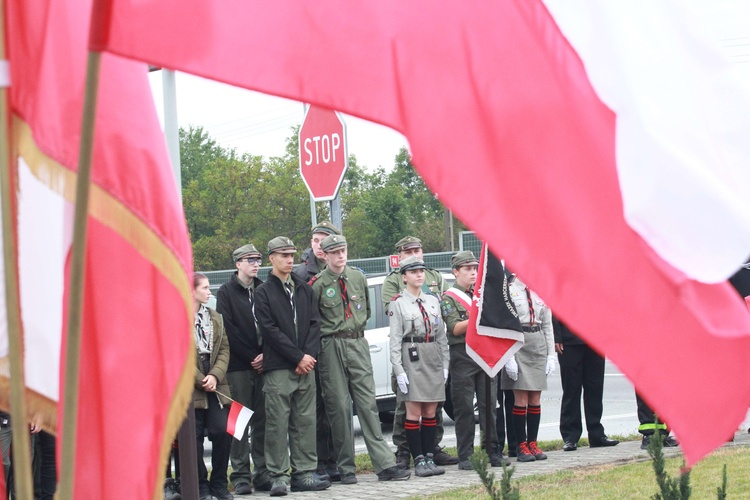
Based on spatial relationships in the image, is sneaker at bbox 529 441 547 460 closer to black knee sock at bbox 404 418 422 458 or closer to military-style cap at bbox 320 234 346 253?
black knee sock at bbox 404 418 422 458

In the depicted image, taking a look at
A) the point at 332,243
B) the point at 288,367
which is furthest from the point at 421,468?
the point at 332,243

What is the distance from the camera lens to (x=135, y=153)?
2.94 meters

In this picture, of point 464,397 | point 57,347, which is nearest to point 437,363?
point 464,397

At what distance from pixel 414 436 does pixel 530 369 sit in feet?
4.25

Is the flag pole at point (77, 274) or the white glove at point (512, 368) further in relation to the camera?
the white glove at point (512, 368)

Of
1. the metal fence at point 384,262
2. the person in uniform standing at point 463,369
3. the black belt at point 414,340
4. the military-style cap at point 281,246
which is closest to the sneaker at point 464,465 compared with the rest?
the person in uniform standing at point 463,369

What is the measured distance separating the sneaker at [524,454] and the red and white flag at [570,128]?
8.00 meters

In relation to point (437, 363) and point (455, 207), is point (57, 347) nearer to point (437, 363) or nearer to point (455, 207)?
point (455, 207)

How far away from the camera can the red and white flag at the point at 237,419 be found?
8.44 meters

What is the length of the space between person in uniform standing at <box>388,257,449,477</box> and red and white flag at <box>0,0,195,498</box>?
22.8ft

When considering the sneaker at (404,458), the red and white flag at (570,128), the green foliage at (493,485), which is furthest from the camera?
the sneaker at (404,458)

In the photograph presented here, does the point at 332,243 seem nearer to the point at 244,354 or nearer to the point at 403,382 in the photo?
the point at 244,354

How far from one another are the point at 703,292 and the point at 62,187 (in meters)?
1.63

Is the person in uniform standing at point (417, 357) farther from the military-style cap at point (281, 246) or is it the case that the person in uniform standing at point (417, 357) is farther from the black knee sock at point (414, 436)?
the military-style cap at point (281, 246)
